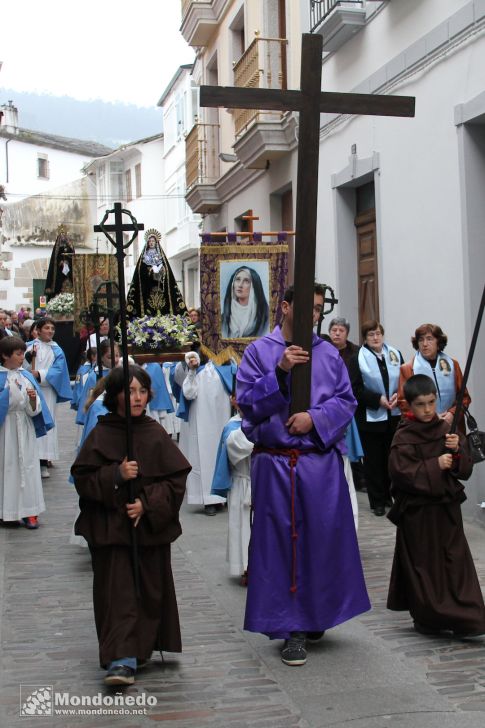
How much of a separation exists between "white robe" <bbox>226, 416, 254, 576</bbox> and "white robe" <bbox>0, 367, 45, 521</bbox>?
2.71 meters

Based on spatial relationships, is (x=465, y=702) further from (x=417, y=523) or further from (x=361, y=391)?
(x=361, y=391)

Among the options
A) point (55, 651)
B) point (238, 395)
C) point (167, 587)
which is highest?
point (238, 395)

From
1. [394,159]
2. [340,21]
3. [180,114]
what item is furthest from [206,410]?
[180,114]

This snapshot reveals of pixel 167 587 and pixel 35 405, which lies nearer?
pixel 167 587

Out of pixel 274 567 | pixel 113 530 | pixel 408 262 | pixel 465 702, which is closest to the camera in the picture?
pixel 465 702

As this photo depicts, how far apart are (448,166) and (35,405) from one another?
170 inches

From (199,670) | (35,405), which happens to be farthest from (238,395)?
(35,405)

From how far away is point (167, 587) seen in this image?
5.03 m

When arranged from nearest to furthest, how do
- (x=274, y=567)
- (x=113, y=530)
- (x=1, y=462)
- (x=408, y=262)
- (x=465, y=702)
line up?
(x=465, y=702), (x=113, y=530), (x=274, y=567), (x=1, y=462), (x=408, y=262)

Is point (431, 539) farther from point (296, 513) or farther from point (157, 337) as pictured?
point (157, 337)

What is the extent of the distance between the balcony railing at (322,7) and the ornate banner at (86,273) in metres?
4.27

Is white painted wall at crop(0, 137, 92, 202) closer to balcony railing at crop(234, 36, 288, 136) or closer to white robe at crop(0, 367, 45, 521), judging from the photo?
balcony railing at crop(234, 36, 288, 136)

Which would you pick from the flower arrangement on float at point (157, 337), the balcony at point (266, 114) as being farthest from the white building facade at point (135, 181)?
the flower arrangement on float at point (157, 337)

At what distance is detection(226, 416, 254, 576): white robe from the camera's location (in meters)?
6.89
